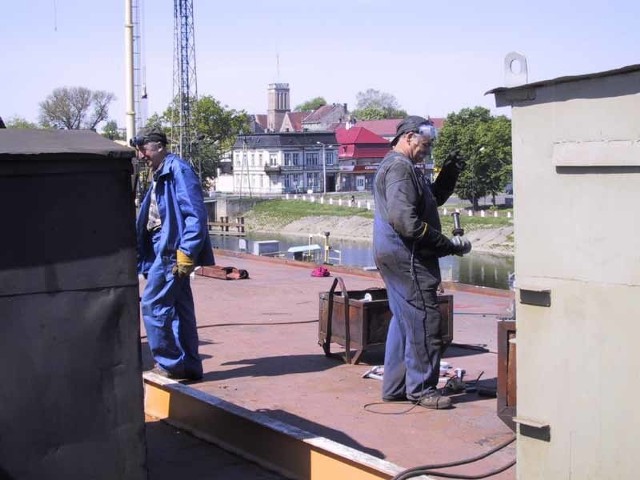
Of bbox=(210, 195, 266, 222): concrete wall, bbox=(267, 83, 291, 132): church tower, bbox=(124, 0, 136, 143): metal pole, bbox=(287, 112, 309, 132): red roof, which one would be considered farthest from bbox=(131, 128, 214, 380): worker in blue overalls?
bbox=(267, 83, 291, 132): church tower

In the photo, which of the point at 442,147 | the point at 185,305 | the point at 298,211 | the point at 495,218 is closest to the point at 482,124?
the point at 442,147

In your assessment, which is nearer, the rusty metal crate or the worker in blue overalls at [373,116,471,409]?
the worker in blue overalls at [373,116,471,409]

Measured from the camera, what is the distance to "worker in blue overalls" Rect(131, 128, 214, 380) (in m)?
6.91

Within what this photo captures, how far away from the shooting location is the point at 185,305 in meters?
7.11

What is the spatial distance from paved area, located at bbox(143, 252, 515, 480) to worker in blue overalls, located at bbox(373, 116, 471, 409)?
20 centimetres

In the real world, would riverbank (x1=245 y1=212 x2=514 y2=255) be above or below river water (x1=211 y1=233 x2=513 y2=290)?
above

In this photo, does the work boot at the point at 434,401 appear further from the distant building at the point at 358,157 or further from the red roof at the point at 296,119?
the red roof at the point at 296,119

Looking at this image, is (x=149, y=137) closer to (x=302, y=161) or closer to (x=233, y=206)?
(x=233, y=206)

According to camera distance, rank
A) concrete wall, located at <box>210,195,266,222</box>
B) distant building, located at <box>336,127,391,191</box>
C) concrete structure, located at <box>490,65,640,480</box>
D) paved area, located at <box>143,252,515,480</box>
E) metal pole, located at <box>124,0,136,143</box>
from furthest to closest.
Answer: distant building, located at <box>336,127,391,191</box> < concrete wall, located at <box>210,195,266,222</box> < metal pole, located at <box>124,0,136,143</box> < paved area, located at <box>143,252,515,480</box> < concrete structure, located at <box>490,65,640,480</box>

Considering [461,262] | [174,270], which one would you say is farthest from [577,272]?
[461,262]

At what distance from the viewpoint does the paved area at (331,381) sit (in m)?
5.43

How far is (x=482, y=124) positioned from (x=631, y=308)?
251 ft

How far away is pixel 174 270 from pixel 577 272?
3825 mm

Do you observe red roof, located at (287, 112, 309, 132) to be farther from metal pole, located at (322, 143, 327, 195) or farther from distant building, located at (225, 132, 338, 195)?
metal pole, located at (322, 143, 327, 195)
